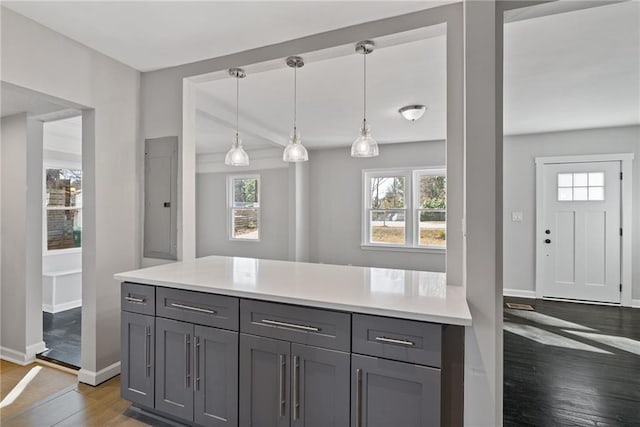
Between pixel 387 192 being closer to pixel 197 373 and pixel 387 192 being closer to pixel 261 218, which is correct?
pixel 261 218

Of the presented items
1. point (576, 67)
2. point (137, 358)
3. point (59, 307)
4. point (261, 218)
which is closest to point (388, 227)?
point (261, 218)

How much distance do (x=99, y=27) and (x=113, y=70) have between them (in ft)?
1.65

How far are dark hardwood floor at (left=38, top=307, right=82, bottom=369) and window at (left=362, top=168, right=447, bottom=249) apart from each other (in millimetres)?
4234

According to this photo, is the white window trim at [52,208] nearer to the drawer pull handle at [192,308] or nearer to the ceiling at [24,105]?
the ceiling at [24,105]

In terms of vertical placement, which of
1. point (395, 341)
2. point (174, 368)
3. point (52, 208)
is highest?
point (52, 208)

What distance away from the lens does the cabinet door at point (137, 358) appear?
1951 mm

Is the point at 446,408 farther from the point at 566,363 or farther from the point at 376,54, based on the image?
the point at 376,54

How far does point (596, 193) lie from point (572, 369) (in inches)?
121

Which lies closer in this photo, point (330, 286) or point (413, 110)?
point (330, 286)

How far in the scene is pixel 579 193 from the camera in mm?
4645

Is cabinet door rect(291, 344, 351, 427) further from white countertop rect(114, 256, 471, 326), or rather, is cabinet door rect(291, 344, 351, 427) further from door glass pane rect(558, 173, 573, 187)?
door glass pane rect(558, 173, 573, 187)

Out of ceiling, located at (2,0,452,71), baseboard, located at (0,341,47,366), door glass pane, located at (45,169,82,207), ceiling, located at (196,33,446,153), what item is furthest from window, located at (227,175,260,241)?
ceiling, located at (2,0,452,71)

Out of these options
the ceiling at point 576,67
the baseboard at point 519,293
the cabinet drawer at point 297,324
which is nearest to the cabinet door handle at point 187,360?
the cabinet drawer at point 297,324

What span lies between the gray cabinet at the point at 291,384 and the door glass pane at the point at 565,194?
190 inches
